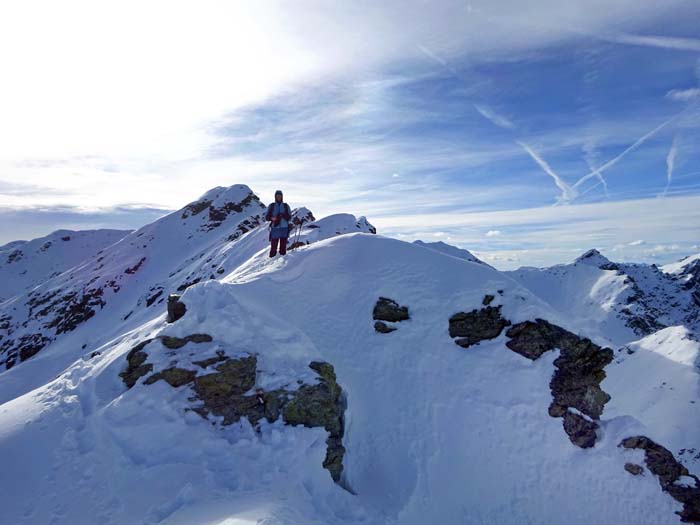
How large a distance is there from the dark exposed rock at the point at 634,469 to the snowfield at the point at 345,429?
0.14 m

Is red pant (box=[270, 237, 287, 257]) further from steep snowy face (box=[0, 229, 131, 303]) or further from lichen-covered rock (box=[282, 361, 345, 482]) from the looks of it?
steep snowy face (box=[0, 229, 131, 303])

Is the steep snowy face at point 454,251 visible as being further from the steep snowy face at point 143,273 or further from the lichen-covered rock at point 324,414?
the lichen-covered rock at point 324,414

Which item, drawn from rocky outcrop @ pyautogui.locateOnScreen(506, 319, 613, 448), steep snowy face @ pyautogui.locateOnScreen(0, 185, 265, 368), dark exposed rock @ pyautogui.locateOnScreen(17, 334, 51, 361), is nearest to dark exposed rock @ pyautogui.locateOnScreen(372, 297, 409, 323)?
rocky outcrop @ pyautogui.locateOnScreen(506, 319, 613, 448)

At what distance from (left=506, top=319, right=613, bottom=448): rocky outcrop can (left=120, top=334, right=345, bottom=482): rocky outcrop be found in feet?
24.6

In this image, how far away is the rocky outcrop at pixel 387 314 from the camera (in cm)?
1464

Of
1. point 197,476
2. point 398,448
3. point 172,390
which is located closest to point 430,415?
point 398,448

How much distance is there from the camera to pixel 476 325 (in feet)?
47.5

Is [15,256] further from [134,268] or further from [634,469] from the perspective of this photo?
[634,469]

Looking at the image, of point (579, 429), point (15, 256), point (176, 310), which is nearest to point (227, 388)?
point (176, 310)

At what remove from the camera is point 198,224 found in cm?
6331

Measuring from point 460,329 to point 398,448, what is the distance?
516cm

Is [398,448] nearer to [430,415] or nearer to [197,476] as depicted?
[430,415]

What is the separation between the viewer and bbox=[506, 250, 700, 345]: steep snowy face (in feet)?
415

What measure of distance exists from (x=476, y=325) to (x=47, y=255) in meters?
137
